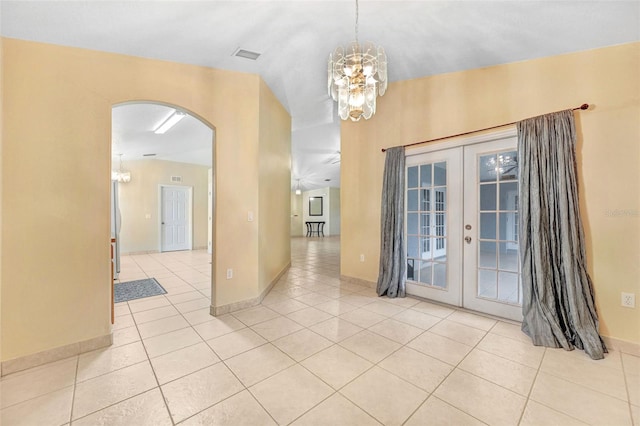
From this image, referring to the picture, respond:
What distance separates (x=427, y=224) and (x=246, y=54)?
120 inches

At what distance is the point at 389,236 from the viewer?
379cm

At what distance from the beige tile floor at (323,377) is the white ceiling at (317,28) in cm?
272

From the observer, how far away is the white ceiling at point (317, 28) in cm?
204

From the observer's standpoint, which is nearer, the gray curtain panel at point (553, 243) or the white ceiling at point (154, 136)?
the gray curtain panel at point (553, 243)

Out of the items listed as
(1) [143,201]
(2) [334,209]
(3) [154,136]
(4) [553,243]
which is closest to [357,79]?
(4) [553,243]

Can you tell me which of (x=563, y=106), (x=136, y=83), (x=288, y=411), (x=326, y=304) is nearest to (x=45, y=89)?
(x=136, y=83)

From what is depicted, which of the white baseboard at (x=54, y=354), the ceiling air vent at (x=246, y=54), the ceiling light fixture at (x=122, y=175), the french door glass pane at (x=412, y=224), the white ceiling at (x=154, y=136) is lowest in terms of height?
the white baseboard at (x=54, y=354)

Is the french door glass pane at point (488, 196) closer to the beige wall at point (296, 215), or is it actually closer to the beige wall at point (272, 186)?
the beige wall at point (272, 186)

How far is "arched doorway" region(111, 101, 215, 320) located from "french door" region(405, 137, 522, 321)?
10.8 ft

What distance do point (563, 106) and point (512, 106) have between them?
43 centimetres

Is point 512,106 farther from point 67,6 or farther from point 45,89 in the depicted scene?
point 45,89

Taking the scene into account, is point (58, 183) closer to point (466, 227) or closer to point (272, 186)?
point (272, 186)

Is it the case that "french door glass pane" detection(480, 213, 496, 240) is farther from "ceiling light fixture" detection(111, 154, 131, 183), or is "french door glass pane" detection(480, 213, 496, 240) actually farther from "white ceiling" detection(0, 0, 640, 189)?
"ceiling light fixture" detection(111, 154, 131, 183)

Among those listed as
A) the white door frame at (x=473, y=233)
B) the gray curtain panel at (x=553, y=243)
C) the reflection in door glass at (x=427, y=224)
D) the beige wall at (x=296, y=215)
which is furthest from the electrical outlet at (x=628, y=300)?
the beige wall at (x=296, y=215)
